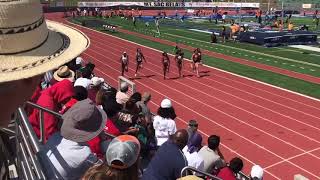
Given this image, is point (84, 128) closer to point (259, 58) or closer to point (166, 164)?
point (166, 164)

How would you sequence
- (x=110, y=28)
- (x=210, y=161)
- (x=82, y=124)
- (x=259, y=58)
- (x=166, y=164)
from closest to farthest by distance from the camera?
(x=82, y=124)
(x=166, y=164)
(x=210, y=161)
(x=259, y=58)
(x=110, y=28)

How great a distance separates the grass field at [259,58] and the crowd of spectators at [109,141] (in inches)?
500

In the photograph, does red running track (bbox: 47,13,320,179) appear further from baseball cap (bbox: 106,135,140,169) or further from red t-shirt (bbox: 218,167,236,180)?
baseball cap (bbox: 106,135,140,169)

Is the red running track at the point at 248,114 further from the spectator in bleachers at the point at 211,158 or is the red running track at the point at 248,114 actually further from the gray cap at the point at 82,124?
the gray cap at the point at 82,124

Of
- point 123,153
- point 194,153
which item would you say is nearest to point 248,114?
point 194,153

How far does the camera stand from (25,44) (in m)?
1.71

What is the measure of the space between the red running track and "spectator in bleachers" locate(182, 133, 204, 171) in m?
4.10

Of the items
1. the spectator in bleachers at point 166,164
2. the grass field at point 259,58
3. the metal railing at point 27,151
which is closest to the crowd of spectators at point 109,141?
the spectator in bleachers at point 166,164

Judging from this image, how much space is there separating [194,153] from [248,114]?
967cm

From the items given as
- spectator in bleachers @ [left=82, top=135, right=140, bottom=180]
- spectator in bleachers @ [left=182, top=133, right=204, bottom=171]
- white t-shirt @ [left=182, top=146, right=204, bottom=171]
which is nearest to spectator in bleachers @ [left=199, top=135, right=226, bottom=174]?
spectator in bleachers @ [left=182, top=133, right=204, bottom=171]

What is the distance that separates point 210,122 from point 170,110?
6.93 metres

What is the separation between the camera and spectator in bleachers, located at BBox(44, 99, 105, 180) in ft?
12.9

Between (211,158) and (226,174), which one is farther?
(211,158)

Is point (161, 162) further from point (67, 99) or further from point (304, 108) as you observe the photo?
point (304, 108)
